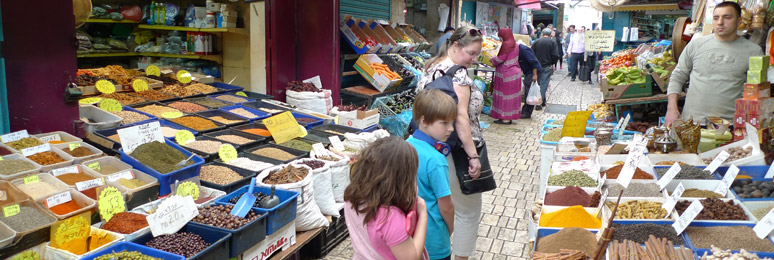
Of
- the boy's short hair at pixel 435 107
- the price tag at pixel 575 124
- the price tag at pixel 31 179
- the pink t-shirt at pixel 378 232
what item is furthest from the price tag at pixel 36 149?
the price tag at pixel 575 124

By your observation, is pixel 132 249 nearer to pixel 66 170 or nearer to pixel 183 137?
pixel 66 170

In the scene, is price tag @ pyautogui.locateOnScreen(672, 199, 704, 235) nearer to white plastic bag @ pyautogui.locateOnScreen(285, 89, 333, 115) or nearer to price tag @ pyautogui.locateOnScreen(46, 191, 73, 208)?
price tag @ pyautogui.locateOnScreen(46, 191, 73, 208)

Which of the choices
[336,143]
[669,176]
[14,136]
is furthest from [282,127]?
[669,176]

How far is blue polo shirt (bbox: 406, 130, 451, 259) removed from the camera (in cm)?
246

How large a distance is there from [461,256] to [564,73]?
17.3m

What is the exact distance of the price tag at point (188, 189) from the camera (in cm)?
Answer: 310

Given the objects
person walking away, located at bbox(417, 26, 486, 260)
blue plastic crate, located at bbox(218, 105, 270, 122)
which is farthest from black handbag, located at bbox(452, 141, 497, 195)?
blue plastic crate, located at bbox(218, 105, 270, 122)

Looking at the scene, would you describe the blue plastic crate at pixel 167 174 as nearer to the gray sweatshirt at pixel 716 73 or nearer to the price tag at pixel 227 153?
Answer: the price tag at pixel 227 153

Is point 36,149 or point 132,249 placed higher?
point 36,149

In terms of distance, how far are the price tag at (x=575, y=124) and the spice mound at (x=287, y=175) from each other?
2.41 m

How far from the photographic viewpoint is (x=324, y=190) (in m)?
3.74

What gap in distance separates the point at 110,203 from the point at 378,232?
159 centimetres

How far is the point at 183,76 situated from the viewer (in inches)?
220

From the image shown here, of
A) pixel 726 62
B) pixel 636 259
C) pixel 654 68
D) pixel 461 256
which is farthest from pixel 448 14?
pixel 636 259
